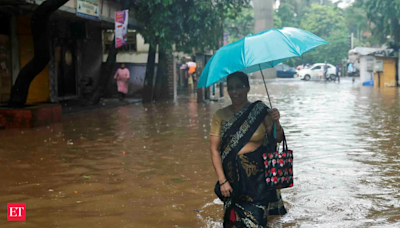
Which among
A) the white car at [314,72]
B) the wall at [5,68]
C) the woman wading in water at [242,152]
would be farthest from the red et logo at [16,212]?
the white car at [314,72]

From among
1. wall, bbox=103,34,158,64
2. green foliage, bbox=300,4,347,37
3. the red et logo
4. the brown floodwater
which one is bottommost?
the red et logo

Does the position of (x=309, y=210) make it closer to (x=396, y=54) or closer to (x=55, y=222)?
(x=55, y=222)

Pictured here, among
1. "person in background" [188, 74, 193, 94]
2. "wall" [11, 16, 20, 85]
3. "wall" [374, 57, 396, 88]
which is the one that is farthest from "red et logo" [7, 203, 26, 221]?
"wall" [374, 57, 396, 88]

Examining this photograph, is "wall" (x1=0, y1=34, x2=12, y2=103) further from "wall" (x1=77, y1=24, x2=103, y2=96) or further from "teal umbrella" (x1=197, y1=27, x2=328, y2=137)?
"teal umbrella" (x1=197, y1=27, x2=328, y2=137)

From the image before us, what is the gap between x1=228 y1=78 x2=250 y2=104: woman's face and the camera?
13.9ft

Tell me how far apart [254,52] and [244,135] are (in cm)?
63

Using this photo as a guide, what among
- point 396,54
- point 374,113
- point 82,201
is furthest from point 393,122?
point 396,54

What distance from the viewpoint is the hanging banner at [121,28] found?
18641 mm

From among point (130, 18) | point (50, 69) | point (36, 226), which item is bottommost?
point (36, 226)

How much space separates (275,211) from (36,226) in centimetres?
212

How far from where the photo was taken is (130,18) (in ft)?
71.1

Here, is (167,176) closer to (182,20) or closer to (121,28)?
(121,28)

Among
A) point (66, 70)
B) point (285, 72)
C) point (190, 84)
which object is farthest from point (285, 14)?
point (66, 70)

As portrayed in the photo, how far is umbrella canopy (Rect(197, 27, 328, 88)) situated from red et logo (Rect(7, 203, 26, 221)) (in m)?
2.23
